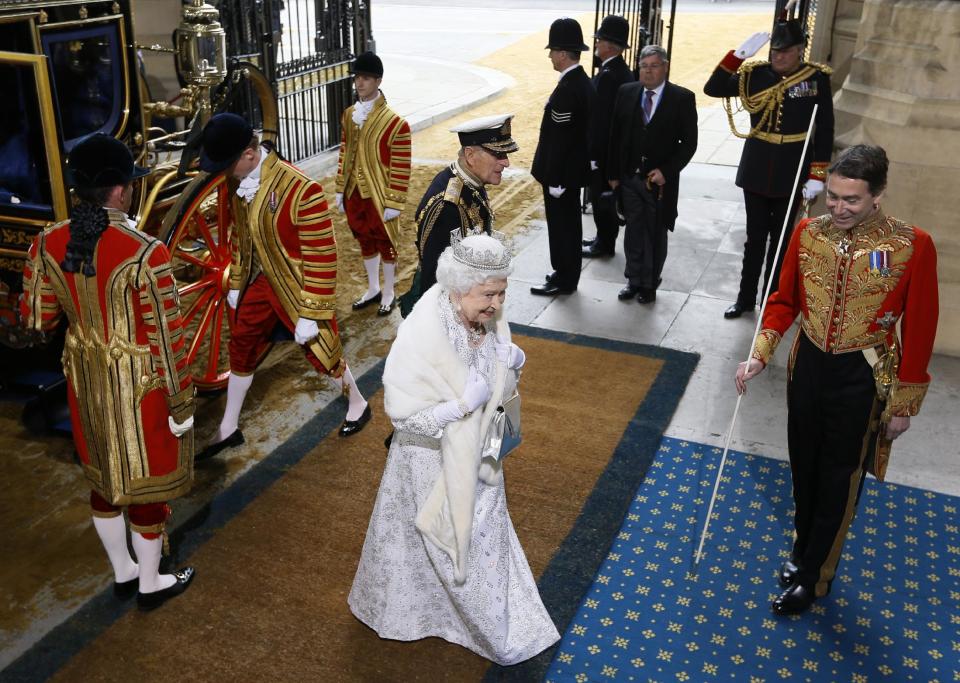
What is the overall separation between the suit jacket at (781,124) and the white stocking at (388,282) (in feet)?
7.97

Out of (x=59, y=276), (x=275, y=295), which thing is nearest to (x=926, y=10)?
(x=275, y=295)

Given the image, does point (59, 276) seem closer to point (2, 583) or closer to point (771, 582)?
point (2, 583)

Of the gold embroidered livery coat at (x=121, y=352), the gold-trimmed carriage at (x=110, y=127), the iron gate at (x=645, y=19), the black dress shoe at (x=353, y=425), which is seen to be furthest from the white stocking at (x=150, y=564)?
the iron gate at (x=645, y=19)

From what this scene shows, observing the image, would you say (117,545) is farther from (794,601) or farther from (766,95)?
(766,95)

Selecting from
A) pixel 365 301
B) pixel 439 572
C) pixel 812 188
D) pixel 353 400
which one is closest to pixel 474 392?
pixel 439 572

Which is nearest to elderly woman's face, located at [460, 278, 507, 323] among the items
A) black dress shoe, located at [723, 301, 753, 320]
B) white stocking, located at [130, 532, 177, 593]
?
white stocking, located at [130, 532, 177, 593]

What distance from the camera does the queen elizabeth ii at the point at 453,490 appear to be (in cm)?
310

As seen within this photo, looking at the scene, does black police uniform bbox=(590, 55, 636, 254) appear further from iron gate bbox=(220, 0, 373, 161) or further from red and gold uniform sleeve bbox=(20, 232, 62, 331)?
red and gold uniform sleeve bbox=(20, 232, 62, 331)

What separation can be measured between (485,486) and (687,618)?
3.70 ft

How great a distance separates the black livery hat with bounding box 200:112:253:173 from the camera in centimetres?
416

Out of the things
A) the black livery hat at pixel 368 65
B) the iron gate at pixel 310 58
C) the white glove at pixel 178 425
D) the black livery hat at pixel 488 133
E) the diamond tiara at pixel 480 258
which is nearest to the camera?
the diamond tiara at pixel 480 258

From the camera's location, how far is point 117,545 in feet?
12.4

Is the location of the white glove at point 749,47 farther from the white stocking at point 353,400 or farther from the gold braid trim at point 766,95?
the white stocking at point 353,400

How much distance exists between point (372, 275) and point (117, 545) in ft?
11.1
